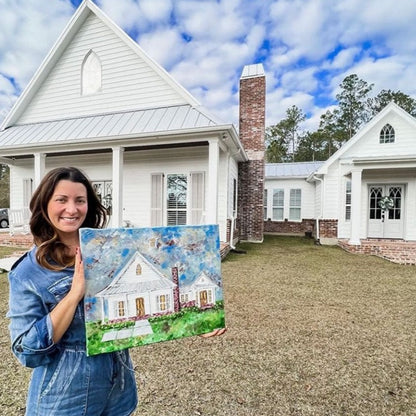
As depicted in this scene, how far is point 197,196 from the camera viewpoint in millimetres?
8094

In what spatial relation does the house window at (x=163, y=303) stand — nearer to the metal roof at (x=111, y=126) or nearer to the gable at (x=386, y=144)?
the metal roof at (x=111, y=126)

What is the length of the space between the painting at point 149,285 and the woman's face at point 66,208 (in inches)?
4.6

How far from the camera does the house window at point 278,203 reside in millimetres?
13797

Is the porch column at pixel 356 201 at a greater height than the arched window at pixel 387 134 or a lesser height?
lesser

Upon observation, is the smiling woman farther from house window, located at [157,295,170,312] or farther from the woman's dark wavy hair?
house window, located at [157,295,170,312]

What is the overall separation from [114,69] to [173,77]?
88.6 inches

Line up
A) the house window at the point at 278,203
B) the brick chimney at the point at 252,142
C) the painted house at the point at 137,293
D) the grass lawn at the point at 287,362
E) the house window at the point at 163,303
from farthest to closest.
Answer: the house window at the point at 278,203, the brick chimney at the point at 252,142, the grass lawn at the point at 287,362, the house window at the point at 163,303, the painted house at the point at 137,293

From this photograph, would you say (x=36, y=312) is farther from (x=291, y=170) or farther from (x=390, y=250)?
(x=291, y=170)

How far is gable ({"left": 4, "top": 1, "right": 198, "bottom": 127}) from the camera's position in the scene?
823 cm

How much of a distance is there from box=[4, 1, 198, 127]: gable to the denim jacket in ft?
25.6

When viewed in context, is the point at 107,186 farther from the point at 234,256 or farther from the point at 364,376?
the point at 364,376

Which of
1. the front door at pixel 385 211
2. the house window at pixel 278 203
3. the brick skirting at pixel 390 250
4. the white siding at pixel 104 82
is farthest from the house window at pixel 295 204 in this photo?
the white siding at pixel 104 82

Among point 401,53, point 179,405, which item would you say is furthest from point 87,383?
point 401,53

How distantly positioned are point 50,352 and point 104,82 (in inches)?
379
